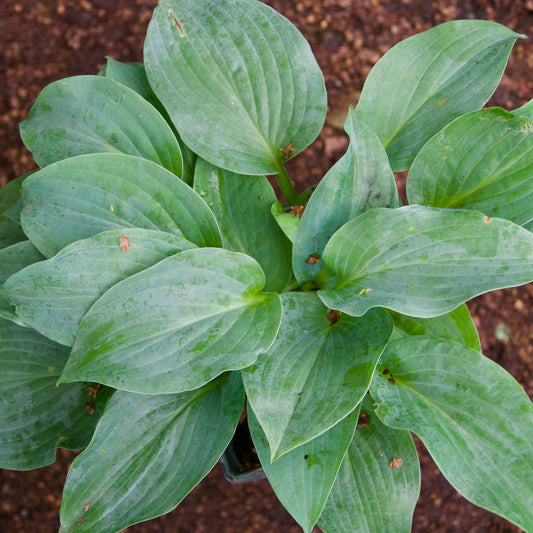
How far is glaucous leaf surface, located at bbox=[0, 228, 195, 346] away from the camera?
75cm

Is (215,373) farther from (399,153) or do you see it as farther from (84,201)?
(399,153)

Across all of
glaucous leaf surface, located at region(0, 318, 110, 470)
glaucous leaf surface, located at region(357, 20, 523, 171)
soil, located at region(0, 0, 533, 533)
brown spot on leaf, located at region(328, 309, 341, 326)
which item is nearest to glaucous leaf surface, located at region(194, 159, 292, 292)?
brown spot on leaf, located at region(328, 309, 341, 326)

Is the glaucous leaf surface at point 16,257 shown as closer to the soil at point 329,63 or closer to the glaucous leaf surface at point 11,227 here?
the glaucous leaf surface at point 11,227

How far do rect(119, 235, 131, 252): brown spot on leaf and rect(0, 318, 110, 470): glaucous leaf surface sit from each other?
279mm

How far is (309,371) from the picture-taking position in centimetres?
77

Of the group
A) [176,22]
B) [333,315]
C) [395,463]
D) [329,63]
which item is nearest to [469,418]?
[395,463]

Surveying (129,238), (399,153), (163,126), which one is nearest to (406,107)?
(399,153)

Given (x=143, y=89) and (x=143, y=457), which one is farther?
(x=143, y=89)

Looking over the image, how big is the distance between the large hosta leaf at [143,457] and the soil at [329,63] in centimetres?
72

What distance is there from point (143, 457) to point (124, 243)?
34cm

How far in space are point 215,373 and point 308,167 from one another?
948mm

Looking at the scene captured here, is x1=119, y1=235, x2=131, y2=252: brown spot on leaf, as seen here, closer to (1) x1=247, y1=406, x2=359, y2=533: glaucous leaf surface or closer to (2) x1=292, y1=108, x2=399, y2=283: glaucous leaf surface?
Result: (2) x1=292, y1=108, x2=399, y2=283: glaucous leaf surface

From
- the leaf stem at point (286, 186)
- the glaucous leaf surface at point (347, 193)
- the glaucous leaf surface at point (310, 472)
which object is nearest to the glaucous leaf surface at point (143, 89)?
the leaf stem at point (286, 186)

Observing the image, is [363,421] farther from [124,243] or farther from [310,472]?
[124,243]
